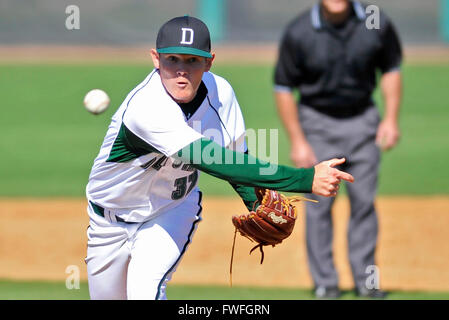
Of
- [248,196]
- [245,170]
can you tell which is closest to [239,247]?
[248,196]

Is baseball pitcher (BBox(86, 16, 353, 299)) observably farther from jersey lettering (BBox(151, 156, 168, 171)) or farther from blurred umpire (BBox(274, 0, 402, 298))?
blurred umpire (BBox(274, 0, 402, 298))

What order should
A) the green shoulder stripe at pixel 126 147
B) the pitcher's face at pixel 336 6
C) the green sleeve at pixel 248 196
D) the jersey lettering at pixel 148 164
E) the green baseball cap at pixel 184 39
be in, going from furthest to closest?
the pitcher's face at pixel 336 6 < the green sleeve at pixel 248 196 < the jersey lettering at pixel 148 164 < the green shoulder stripe at pixel 126 147 < the green baseball cap at pixel 184 39

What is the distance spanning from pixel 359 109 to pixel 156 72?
283cm

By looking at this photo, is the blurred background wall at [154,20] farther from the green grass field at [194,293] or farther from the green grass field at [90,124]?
the green grass field at [194,293]

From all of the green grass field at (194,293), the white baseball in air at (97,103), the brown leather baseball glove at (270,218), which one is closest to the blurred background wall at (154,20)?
the green grass field at (194,293)

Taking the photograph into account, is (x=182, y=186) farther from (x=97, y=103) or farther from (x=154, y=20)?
(x=154, y=20)

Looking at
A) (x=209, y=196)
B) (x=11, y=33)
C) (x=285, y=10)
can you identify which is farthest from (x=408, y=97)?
(x=11, y=33)

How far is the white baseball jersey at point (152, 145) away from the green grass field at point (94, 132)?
216cm

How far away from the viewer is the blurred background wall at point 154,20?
80.8ft

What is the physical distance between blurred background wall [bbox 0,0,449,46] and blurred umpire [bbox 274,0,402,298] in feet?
59.1

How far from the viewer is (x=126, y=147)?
4.12 m

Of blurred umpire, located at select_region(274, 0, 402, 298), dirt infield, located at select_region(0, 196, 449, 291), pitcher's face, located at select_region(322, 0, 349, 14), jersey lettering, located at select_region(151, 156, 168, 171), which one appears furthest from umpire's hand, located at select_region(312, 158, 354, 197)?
dirt infield, located at select_region(0, 196, 449, 291)

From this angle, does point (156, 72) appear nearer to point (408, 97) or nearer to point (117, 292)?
point (117, 292)

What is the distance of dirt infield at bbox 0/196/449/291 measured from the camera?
24.6 ft
